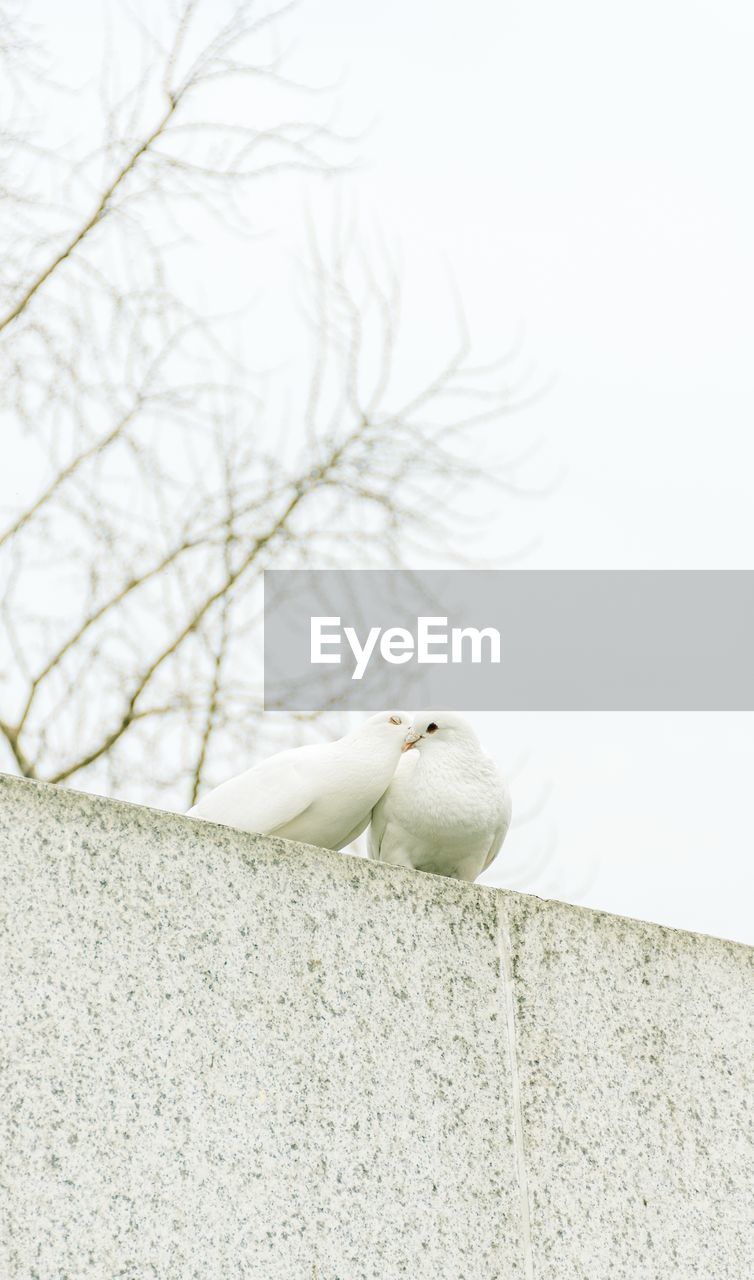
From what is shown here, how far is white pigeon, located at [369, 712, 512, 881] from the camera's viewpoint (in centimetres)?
266

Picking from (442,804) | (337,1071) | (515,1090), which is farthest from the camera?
(442,804)

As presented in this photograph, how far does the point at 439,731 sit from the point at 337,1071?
68 centimetres

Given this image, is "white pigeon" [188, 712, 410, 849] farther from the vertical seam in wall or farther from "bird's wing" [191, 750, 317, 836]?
the vertical seam in wall

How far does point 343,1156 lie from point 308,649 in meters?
3.56

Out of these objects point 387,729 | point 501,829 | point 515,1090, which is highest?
point 387,729

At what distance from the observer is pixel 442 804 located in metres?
2.66

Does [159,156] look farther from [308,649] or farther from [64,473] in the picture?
[308,649]

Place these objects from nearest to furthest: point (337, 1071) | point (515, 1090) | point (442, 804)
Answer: point (337, 1071), point (515, 1090), point (442, 804)

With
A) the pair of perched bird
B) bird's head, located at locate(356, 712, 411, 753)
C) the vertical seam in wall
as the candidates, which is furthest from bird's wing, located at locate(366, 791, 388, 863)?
the vertical seam in wall

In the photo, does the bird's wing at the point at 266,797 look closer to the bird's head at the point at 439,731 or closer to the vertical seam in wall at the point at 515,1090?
the bird's head at the point at 439,731

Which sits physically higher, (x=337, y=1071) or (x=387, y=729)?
(x=387, y=729)

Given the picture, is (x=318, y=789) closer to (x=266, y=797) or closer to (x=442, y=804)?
(x=266, y=797)

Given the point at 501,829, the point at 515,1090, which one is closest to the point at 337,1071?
the point at 515,1090

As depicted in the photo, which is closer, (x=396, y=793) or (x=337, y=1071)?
(x=337, y=1071)
